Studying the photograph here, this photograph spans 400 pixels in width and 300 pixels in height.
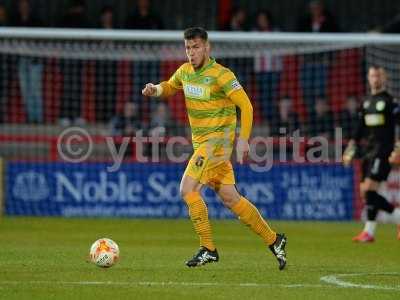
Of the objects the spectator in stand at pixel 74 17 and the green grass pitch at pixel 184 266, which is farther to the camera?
the spectator in stand at pixel 74 17

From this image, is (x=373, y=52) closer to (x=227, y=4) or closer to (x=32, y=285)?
(x=227, y=4)

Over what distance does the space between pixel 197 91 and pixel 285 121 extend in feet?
31.0

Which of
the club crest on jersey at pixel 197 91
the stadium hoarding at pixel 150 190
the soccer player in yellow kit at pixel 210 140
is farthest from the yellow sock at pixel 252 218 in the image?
the stadium hoarding at pixel 150 190

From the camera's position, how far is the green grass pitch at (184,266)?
9.05 metres

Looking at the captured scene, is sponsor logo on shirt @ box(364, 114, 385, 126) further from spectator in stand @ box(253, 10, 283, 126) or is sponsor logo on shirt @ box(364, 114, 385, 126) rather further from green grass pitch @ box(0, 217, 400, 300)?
spectator in stand @ box(253, 10, 283, 126)

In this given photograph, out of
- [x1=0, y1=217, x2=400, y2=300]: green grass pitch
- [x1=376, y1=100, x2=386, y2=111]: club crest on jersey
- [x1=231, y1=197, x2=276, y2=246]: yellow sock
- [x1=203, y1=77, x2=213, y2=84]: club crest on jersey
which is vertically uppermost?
[x1=203, y1=77, x2=213, y2=84]: club crest on jersey

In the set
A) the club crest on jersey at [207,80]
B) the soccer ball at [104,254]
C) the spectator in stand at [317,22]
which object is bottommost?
the soccer ball at [104,254]

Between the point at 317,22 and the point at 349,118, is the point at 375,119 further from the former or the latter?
the point at 317,22

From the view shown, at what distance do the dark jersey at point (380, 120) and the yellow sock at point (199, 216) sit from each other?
484 centimetres

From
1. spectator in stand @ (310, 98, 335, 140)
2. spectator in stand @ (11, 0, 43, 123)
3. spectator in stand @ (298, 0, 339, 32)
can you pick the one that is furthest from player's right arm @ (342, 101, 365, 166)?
spectator in stand @ (11, 0, 43, 123)

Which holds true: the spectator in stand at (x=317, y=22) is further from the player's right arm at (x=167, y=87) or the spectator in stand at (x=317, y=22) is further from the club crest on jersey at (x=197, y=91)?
the club crest on jersey at (x=197, y=91)

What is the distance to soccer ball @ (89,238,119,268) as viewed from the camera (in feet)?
34.2

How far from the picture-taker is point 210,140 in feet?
35.2

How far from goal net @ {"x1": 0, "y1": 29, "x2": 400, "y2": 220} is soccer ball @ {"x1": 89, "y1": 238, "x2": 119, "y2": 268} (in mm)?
7721
